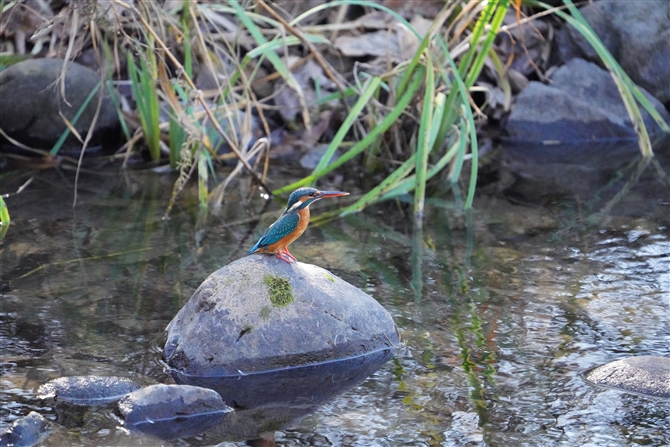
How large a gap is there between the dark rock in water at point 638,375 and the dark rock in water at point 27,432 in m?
2.03

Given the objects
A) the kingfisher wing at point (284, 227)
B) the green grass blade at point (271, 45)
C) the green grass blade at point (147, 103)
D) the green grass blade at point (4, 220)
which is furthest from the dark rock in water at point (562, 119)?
the kingfisher wing at point (284, 227)

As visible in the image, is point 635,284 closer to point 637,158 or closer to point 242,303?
point 242,303

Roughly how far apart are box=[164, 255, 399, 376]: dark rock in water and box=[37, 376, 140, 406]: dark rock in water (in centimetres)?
30

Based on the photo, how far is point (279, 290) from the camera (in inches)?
143

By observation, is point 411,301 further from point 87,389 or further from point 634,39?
point 634,39

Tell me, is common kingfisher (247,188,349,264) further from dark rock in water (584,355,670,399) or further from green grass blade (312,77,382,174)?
green grass blade (312,77,382,174)

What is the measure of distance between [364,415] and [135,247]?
2454mm

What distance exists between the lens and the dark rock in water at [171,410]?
9.99 ft

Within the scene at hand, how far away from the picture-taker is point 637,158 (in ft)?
25.4

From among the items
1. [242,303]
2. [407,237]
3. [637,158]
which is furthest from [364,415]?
[637,158]

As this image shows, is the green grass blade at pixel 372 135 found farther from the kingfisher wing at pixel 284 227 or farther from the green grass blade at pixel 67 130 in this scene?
the green grass blade at pixel 67 130

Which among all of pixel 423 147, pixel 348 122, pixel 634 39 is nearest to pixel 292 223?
pixel 423 147

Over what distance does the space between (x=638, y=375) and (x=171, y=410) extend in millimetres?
1751

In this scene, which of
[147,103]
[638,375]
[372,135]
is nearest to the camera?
[638,375]
